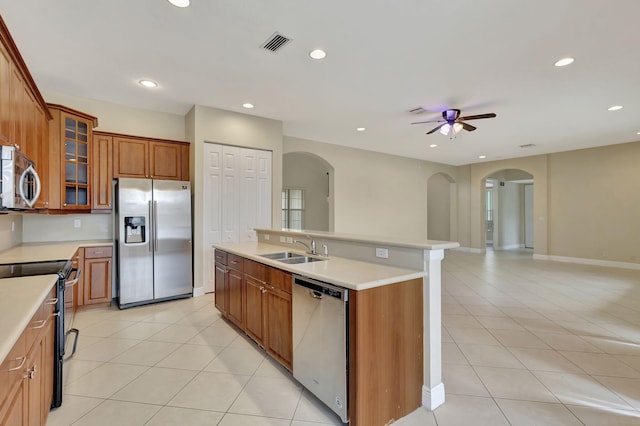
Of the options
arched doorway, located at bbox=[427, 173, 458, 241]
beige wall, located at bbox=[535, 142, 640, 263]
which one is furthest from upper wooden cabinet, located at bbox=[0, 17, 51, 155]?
beige wall, located at bbox=[535, 142, 640, 263]

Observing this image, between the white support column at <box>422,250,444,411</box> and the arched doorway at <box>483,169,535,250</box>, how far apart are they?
976 cm

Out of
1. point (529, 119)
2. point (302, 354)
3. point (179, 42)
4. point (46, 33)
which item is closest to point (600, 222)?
point (529, 119)

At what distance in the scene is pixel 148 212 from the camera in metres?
4.06

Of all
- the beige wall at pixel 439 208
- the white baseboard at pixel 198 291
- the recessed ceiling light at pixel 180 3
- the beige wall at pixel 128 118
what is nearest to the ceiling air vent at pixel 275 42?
the recessed ceiling light at pixel 180 3

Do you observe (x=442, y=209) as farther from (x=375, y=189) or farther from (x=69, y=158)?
(x=69, y=158)

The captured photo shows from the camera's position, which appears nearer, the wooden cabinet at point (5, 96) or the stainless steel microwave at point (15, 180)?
the stainless steel microwave at point (15, 180)

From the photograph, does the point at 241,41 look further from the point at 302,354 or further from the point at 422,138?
the point at 422,138

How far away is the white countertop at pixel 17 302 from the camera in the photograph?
103 centimetres

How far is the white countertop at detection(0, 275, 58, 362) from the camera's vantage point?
103 centimetres

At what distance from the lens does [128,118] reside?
4535mm

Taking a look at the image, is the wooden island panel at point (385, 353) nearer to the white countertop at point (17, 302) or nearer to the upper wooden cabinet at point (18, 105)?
the white countertop at point (17, 302)

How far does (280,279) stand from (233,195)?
9.16ft

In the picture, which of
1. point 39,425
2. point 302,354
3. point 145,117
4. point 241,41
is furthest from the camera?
point 145,117

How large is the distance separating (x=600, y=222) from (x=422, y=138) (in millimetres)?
4939
